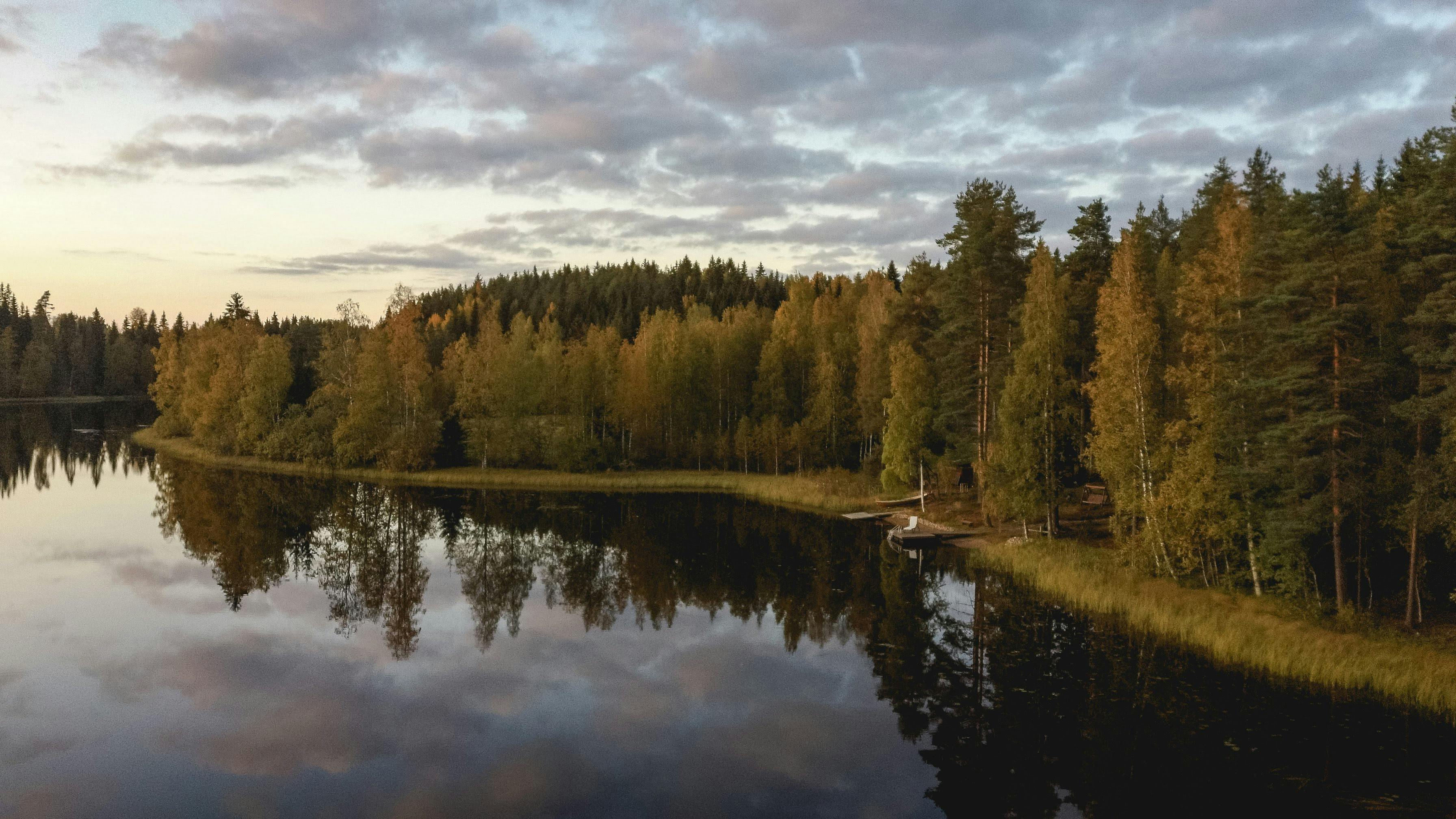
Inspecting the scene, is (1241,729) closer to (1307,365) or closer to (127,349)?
(1307,365)

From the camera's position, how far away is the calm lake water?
72.9 ft

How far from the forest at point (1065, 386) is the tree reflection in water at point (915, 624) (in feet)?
21.0

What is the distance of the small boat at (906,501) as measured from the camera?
214 feet

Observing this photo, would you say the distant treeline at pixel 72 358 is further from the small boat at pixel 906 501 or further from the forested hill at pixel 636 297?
the small boat at pixel 906 501

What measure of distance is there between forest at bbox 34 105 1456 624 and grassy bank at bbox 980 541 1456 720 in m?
1.43

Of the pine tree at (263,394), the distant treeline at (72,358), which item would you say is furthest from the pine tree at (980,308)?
the distant treeline at (72,358)

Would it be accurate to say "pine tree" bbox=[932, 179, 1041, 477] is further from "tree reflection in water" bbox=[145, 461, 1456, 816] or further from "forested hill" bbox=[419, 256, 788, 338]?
"forested hill" bbox=[419, 256, 788, 338]

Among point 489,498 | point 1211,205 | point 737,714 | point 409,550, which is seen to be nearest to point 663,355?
point 489,498

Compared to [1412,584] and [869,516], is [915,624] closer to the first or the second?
[1412,584]

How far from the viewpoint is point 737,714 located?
1105 inches

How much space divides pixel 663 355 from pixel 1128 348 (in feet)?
178

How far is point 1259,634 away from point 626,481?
55.3 metres

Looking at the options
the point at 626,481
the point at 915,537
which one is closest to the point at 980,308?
the point at 915,537

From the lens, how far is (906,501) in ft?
216
